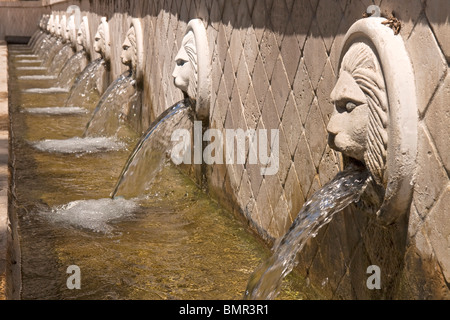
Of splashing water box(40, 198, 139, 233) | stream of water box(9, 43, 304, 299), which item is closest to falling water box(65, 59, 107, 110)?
stream of water box(9, 43, 304, 299)

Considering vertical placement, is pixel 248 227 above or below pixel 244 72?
below

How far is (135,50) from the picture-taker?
5430 millimetres

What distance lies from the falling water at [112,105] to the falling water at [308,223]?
3.53 metres

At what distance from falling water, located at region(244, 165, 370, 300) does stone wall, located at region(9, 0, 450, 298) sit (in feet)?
0.42

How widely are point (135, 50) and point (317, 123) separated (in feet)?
10.8

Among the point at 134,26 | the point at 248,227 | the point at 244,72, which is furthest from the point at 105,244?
the point at 134,26

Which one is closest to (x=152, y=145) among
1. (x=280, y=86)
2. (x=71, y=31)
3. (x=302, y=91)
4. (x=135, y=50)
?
(x=280, y=86)

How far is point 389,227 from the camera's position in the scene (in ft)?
6.69

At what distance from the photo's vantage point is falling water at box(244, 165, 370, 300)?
6.97ft

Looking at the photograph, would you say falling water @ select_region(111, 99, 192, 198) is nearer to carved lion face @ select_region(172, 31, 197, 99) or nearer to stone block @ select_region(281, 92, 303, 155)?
carved lion face @ select_region(172, 31, 197, 99)

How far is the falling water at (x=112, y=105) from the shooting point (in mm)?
5699

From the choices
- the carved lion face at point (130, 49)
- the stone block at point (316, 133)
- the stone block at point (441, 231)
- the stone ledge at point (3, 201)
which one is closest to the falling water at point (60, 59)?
the carved lion face at point (130, 49)

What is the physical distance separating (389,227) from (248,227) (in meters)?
1.26

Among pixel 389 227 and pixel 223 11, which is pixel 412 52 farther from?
pixel 223 11
